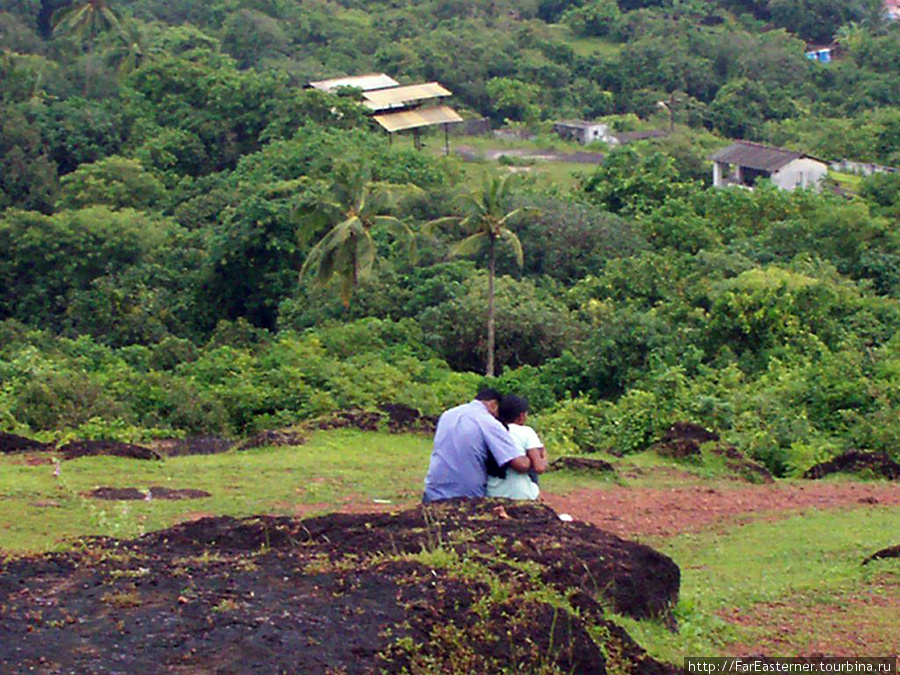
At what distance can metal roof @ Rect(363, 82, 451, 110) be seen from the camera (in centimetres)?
4941

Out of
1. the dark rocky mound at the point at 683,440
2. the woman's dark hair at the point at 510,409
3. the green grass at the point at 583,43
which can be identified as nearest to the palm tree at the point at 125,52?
the green grass at the point at 583,43

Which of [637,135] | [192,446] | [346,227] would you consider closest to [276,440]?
[192,446]

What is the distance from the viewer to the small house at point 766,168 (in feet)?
141

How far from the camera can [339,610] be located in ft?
20.9

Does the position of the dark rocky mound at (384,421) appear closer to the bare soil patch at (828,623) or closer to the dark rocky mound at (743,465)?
the dark rocky mound at (743,465)

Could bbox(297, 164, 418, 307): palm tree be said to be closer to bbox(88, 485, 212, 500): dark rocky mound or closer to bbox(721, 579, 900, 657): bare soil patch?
bbox(88, 485, 212, 500): dark rocky mound

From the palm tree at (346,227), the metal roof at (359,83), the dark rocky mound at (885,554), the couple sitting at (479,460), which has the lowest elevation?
the dark rocky mound at (885,554)

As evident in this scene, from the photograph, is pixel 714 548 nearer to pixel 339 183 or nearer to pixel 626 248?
pixel 339 183

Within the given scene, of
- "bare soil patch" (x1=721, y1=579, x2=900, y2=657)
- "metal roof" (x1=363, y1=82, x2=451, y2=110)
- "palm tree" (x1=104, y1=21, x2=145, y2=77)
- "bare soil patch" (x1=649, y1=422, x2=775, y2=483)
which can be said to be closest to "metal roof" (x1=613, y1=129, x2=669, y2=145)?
"metal roof" (x1=363, y1=82, x2=451, y2=110)

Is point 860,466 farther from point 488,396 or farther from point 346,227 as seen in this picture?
point 346,227

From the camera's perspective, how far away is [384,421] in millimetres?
17828

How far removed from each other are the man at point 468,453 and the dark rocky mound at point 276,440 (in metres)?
8.07

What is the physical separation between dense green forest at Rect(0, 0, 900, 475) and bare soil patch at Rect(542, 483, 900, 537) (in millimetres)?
2385

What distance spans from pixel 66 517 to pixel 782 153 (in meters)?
37.0
